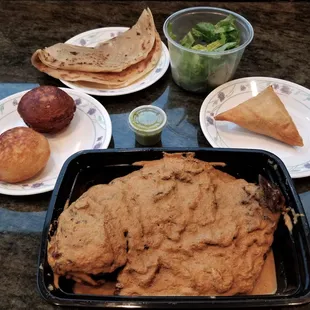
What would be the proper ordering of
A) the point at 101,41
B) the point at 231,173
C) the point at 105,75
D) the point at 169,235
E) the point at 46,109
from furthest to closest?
1. the point at 101,41
2. the point at 105,75
3. the point at 46,109
4. the point at 231,173
5. the point at 169,235

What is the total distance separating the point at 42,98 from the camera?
1256mm

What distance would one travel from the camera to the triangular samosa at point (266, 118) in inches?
49.1

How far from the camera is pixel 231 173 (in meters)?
1.05

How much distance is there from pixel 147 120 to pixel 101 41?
59 centimetres

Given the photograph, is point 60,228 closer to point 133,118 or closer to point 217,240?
point 217,240

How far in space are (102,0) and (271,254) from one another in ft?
5.12

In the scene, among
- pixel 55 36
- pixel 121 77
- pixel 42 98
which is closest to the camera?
pixel 42 98

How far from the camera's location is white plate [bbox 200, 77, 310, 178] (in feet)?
4.07

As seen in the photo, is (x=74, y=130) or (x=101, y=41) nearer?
(x=74, y=130)

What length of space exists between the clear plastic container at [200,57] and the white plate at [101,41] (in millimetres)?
71

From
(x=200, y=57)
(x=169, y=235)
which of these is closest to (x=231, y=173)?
(x=169, y=235)

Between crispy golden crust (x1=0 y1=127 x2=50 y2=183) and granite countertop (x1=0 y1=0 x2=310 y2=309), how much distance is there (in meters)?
0.07

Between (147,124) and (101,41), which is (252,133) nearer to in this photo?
(147,124)

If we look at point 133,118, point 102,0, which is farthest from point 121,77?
A: point 102,0
